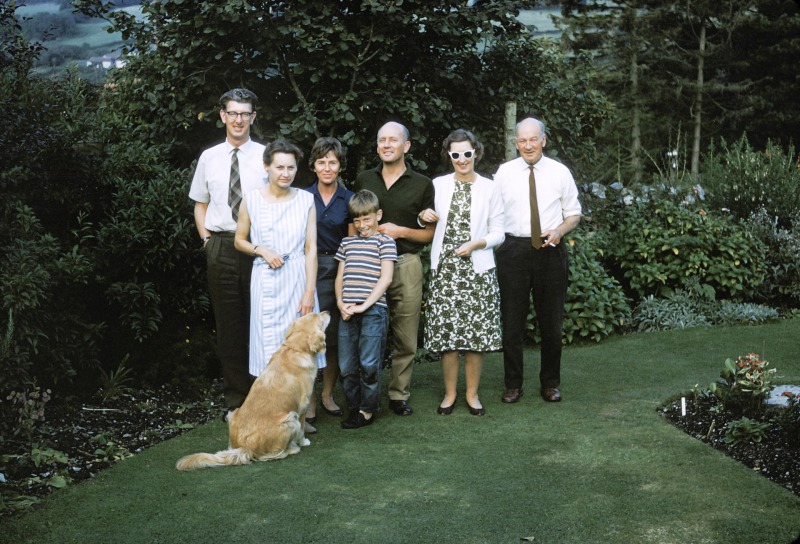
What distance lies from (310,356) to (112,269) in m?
2.10

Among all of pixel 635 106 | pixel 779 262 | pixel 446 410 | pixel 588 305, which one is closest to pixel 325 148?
pixel 446 410

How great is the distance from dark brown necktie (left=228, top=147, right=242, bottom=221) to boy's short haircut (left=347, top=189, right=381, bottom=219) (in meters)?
0.74

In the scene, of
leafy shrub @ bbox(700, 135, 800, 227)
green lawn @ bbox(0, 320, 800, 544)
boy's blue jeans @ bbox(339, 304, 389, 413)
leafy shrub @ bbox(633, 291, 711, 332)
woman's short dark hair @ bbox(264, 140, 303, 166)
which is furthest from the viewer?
leafy shrub @ bbox(700, 135, 800, 227)

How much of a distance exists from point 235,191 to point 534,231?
84.0 inches

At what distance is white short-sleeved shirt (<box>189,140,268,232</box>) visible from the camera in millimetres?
5324

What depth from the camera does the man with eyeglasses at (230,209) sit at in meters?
5.30

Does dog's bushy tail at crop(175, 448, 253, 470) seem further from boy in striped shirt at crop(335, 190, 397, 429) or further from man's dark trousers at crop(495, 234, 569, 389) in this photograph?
man's dark trousers at crop(495, 234, 569, 389)

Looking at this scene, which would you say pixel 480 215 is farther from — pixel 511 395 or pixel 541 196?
pixel 511 395

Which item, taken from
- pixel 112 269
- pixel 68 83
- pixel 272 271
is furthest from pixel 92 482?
pixel 68 83

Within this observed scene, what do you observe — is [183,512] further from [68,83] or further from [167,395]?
[68,83]

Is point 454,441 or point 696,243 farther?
point 696,243

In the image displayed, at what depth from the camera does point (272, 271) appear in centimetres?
515

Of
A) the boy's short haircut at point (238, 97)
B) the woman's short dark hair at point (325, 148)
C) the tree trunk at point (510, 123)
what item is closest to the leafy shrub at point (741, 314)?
the tree trunk at point (510, 123)

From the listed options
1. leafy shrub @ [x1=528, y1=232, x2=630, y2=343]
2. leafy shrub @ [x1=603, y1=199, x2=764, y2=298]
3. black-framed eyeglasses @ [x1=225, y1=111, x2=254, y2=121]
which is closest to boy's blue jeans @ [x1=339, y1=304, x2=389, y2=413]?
black-framed eyeglasses @ [x1=225, y1=111, x2=254, y2=121]
